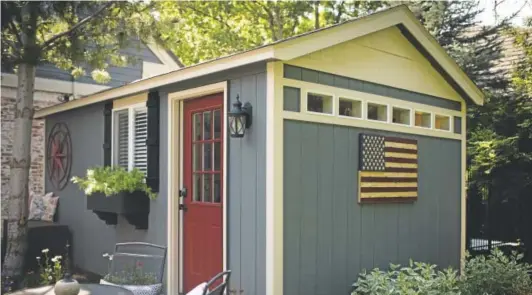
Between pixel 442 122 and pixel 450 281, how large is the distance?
7.42 feet

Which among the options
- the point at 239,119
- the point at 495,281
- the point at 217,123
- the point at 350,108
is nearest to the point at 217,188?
the point at 217,123

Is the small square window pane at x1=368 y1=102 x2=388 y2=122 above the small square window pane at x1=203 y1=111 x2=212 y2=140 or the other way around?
above

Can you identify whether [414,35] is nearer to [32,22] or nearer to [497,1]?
[497,1]

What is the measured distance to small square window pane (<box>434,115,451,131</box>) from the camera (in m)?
5.93

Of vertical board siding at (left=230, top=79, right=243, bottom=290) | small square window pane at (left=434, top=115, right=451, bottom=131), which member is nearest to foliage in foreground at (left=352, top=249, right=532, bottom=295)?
vertical board siding at (left=230, top=79, right=243, bottom=290)

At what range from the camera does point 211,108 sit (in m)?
4.80

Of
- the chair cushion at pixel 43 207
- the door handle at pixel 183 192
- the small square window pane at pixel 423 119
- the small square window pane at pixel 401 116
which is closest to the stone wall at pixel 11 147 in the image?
the chair cushion at pixel 43 207

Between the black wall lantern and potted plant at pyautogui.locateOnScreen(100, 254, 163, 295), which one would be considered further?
potted plant at pyautogui.locateOnScreen(100, 254, 163, 295)

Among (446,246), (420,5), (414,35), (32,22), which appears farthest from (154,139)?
(420,5)

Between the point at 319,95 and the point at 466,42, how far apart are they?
5.99 metres

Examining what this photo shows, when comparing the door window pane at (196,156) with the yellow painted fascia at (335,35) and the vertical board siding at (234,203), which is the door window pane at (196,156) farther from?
the yellow painted fascia at (335,35)

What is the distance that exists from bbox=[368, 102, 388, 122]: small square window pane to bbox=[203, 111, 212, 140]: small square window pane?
1587 millimetres

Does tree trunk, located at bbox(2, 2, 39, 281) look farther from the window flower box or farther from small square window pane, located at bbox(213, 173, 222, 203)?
small square window pane, located at bbox(213, 173, 222, 203)

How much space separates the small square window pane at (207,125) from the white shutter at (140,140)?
1.04 metres
